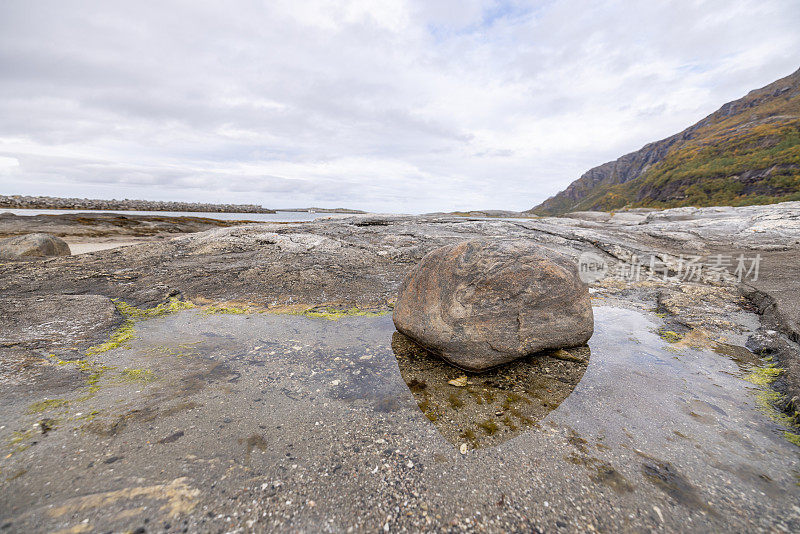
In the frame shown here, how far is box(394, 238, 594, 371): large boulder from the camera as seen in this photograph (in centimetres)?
441

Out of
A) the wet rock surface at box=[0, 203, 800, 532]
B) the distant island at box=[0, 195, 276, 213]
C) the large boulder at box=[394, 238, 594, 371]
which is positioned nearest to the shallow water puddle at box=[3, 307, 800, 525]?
the wet rock surface at box=[0, 203, 800, 532]

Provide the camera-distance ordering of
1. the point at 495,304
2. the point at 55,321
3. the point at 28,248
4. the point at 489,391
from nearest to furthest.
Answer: the point at 489,391 < the point at 495,304 < the point at 55,321 < the point at 28,248

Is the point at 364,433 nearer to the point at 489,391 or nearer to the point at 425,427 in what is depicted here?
the point at 425,427

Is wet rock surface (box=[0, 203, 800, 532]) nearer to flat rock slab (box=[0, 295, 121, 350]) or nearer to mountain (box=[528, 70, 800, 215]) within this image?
flat rock slab (box=[0, 295, 121, 350])

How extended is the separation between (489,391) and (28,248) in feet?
56.9

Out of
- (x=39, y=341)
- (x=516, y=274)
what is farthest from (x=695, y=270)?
(x=39, y=341)

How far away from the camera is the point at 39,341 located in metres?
4.68

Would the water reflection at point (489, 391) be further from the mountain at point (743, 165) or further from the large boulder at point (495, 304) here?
the mountain at point (743, 165)

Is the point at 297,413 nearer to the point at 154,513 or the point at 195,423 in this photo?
the point at 195,423

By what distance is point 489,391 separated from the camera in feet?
13.1

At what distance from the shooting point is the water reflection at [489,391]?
3.28 meters

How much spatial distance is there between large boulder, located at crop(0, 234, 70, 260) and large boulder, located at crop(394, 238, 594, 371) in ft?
50.6

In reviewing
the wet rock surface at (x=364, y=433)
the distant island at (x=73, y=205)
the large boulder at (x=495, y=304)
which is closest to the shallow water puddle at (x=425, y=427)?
the wet rock surface at (x=364, y=433)

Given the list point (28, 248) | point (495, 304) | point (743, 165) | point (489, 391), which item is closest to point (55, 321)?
point (489, 391)
